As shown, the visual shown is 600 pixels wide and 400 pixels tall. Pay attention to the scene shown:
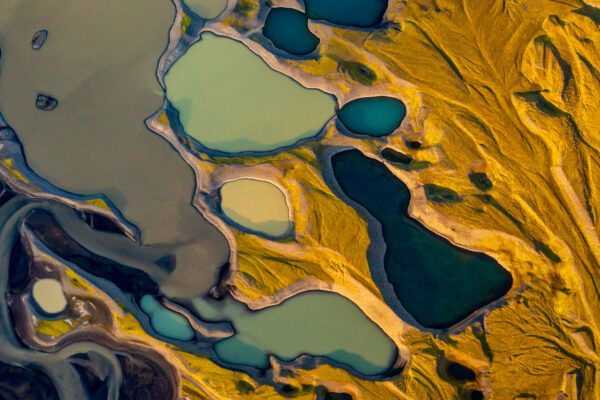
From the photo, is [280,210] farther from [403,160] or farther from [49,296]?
[49,296]

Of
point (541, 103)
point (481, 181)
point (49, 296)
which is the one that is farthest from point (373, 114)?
point (49, 296)

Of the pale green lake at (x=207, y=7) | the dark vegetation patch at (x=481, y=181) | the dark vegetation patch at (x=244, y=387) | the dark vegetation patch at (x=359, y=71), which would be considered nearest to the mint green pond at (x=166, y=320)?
the dark vegetation patch at (x=244, y=387)

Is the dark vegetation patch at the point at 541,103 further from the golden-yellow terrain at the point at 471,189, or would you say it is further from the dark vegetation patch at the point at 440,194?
the dark vegetation patch at the point at 440,194

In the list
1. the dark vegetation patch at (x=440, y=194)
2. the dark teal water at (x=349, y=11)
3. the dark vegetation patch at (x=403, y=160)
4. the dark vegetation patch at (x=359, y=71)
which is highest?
the dark teal water at (x=349, y=11)

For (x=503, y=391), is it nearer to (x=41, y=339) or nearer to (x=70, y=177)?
(x=41, y=339)

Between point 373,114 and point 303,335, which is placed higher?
point 373,114

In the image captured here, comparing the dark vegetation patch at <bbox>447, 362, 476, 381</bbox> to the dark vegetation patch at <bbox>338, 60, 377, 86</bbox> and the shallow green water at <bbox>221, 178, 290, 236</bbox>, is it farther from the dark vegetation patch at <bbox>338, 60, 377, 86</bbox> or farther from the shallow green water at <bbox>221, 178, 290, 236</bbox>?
the dark vegetation patch at <bbox>338, 60, 377, 86</bbox>
